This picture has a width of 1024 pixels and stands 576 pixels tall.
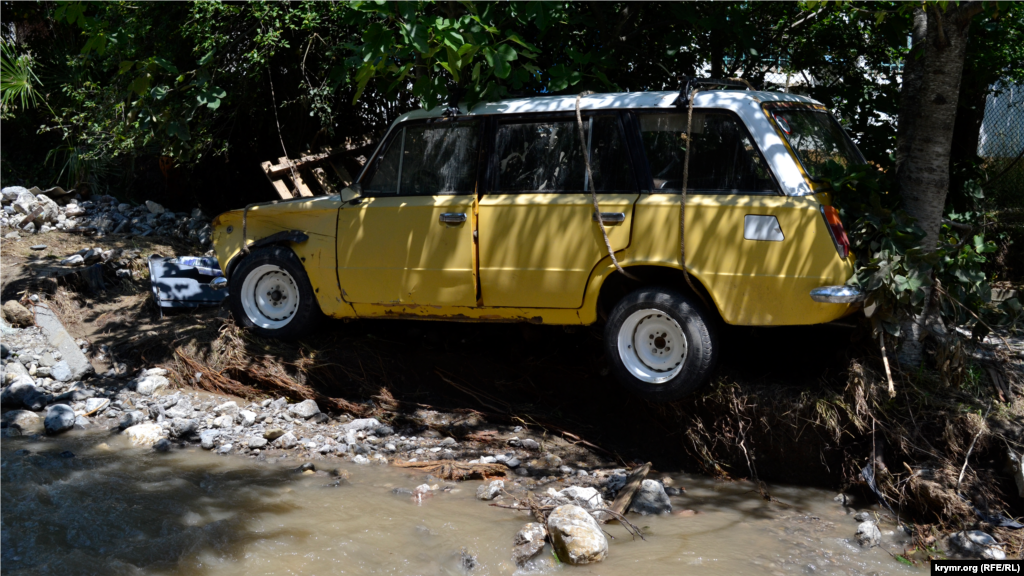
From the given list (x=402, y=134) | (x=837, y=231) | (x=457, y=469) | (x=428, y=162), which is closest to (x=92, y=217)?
(x=402, y=134)

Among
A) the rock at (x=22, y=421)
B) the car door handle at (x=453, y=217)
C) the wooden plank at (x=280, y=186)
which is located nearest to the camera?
the car door handle at (x=453, y=217)

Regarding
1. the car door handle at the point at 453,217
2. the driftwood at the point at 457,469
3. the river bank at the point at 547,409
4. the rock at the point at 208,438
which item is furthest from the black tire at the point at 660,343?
the rock at the point at 208,438

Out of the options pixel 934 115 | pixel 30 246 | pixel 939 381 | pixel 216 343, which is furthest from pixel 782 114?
pixel 30 246

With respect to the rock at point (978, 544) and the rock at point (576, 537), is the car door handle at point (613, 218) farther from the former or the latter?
the rock at point (978, 544)

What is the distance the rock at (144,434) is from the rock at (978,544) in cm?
503

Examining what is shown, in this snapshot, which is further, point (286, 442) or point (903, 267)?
point (286, 442)

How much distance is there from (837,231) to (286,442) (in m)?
3.80

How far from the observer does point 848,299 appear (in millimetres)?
4500

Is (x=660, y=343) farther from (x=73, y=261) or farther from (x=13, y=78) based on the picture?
(x=13, y=78)

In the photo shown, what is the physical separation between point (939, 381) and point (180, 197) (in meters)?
9.46

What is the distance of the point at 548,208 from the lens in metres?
5.32

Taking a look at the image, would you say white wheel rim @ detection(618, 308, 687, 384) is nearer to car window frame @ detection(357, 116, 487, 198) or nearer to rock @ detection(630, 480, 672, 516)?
rock @ detection(630, 480, 672, 516)

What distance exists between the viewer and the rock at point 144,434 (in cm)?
569

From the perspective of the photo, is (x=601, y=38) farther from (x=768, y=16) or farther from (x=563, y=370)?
(x=563, y=370)
